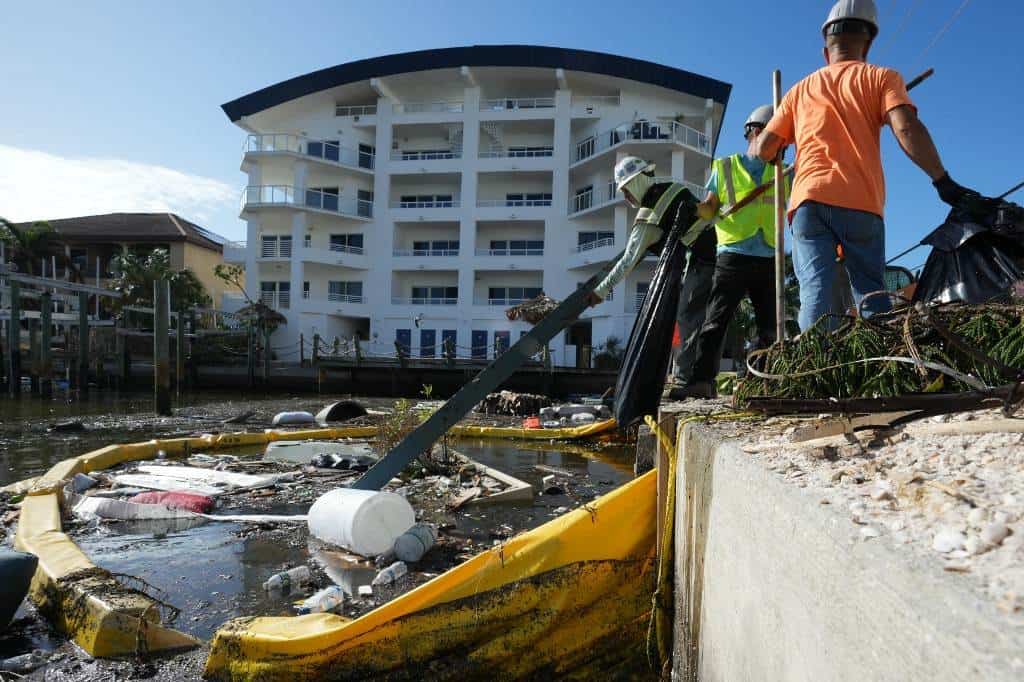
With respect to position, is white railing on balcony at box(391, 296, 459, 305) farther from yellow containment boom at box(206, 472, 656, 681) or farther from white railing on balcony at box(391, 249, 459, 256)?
yellow containment boom at box(206, 472, 656, 681)

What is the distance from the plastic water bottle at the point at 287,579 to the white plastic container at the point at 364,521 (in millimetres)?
270

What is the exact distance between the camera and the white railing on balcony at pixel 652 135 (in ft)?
92.9

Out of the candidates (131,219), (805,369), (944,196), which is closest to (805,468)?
(805,369)

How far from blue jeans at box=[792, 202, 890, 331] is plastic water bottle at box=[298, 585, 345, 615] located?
7.50ft

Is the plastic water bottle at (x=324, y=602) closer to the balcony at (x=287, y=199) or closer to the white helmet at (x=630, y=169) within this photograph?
the white helmet at (x=630, y=169)

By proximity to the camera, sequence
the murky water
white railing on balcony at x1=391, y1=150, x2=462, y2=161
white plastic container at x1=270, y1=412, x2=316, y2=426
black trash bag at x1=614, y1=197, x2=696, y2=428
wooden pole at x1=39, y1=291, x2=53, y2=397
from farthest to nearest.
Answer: white railing on balcony at x1=391, y1=150, x2=462, y2=161
wooden pole at x1=39, y1=291, x2=53, y2=397
white plastic container at x1=270, y1=412, x2=316, y2=426
black trash bag at x1=614, y1=197, x2=696, y2=428
the murky water

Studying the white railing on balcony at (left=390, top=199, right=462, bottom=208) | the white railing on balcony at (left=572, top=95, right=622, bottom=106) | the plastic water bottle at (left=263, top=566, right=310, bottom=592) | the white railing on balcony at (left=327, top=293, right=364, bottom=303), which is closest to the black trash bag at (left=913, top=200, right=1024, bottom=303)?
the plastic water bottle at (left=263, top=566, right=310, bottom=592)

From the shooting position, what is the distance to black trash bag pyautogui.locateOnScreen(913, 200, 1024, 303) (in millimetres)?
2270

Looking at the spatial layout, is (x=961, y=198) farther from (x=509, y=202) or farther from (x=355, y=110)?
(x=355, y=110)

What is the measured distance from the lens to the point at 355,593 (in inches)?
99.3

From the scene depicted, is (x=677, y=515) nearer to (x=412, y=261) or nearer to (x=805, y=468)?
(x=805, y=468)

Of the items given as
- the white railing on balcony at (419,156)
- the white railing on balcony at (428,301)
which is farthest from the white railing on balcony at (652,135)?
the white railing on balcony at (428,301)

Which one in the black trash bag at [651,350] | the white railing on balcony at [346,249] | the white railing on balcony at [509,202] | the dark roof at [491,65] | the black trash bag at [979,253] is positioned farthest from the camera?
the white railing on balcony at [346,249]

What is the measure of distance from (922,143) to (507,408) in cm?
871
